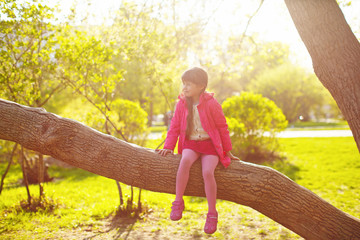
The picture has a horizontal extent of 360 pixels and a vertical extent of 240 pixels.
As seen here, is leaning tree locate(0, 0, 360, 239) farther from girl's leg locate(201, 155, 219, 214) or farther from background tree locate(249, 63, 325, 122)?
background tree locate(249, 63, 325, 122)

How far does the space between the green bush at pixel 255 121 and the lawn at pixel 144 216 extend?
124 cm

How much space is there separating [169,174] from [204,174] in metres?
0.36

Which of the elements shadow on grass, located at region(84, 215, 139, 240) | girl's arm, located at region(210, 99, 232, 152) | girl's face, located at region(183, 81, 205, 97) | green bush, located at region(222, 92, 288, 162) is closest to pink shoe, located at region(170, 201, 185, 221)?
girl's arm, located at region(210, 99, 232, 152)

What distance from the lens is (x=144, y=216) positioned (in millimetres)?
5238

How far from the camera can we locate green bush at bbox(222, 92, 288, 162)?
968 cm

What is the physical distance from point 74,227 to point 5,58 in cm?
289

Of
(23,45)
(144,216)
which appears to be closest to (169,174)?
(144,216)

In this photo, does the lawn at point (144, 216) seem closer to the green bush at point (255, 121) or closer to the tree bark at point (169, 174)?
the green bush at point (255, 121)

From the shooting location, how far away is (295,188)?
2912mm

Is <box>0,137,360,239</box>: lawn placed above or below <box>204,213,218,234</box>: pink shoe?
below

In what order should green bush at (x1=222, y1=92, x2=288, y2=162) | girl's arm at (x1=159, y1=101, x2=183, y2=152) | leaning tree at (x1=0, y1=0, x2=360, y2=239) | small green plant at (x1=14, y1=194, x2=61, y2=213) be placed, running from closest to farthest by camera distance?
leaning tree at (x1=0, y1=0, x2=360, y2=239)
girl's arm at (x1=159, y1=101, x2=183, y2=152)
small green plant at (x1=14, y1=194, x2=61, y2=213)
green bush at (x1=222, y1=92, x2=288, y2=162)

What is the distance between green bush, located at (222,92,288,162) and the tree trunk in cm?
670

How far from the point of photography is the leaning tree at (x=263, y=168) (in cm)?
276

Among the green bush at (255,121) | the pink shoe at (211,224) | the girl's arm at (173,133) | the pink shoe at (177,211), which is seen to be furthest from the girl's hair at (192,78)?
the green bush at (255,121)
